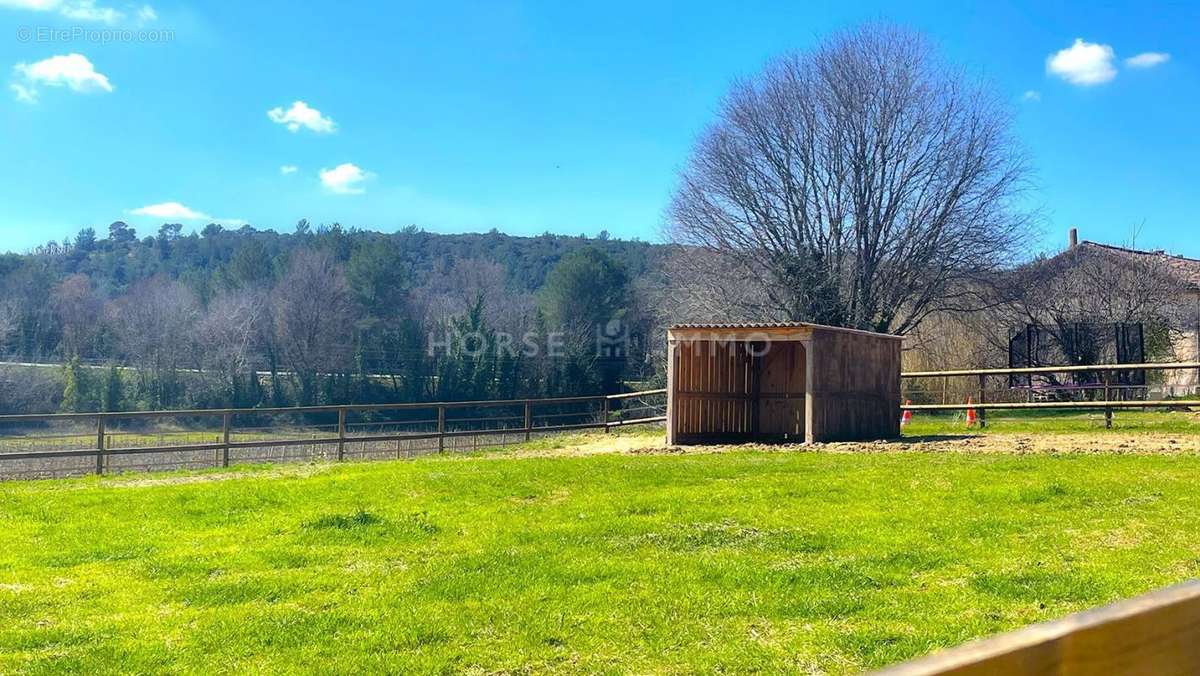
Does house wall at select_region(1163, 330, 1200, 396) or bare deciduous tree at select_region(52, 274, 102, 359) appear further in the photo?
bare deciduous tree at select_region(52, 274, 102, 359)

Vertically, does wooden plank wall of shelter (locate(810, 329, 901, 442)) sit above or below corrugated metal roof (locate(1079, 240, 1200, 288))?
below

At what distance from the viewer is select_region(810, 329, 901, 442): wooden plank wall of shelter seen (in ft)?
44.5

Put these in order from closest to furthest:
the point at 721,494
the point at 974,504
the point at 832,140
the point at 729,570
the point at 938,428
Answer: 1. the point at 729,570
2. the point at 974,504
3. the point at 721,494
4. the point at 938,428
5. the point at 832,140

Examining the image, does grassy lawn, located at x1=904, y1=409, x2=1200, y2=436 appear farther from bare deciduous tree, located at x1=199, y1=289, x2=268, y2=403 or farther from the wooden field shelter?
bare deciduous tree, located at x1=199, y1=289, x2=268, y2=403

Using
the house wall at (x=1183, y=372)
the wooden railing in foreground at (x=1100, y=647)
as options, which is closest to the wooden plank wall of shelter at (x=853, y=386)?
the wooden railing in foreground at (x=1100, y=647)

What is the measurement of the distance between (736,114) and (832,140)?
9.64 feet

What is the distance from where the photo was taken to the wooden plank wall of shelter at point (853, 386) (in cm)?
1355

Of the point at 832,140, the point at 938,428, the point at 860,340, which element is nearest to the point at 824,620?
the point at 860,340

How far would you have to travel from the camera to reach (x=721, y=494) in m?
8.21

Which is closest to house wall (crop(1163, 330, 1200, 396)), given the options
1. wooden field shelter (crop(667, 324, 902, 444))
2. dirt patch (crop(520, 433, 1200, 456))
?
wooden field shelter (crop(667, 324, 902, 444))

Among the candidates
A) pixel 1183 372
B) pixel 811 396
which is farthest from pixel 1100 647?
pixel 1183 372

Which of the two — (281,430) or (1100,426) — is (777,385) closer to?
(1100,426)

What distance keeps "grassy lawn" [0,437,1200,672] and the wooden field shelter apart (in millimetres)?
4464

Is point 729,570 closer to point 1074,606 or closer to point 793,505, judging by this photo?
point 1074,606
